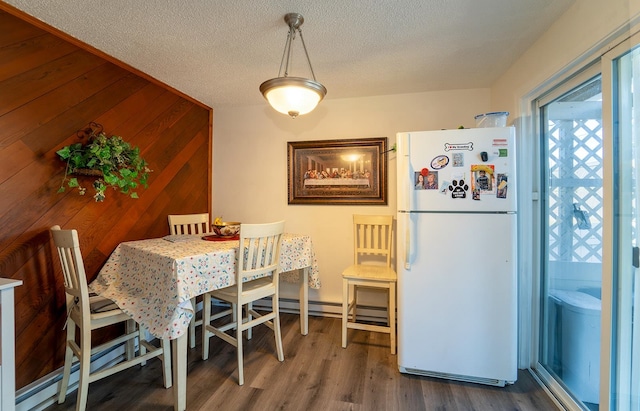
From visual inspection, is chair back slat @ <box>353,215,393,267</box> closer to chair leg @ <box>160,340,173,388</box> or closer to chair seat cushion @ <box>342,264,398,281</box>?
chair seat cushion @ <box>342,264,398,281</box>

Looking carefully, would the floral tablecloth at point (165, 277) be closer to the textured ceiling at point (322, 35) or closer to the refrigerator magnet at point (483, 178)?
the textured ceiling at point (322, 35)

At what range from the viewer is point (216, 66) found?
7.32 ft

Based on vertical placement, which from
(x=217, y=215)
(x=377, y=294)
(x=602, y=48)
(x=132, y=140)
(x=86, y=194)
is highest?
(x=602, y=48)

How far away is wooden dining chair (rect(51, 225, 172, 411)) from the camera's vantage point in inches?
58.8

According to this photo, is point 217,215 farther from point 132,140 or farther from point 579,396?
point 579,396

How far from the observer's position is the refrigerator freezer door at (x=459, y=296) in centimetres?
176

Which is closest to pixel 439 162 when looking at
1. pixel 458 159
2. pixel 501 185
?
pixel 458 159

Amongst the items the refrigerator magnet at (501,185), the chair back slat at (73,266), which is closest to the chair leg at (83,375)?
the chair back slat at (73,266)

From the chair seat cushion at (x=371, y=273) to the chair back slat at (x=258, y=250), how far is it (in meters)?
0.65

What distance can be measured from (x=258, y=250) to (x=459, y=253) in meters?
1.34

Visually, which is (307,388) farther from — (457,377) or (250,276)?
(457,377)

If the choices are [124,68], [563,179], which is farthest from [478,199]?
[124,68]

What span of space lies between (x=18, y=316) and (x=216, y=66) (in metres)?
2.06

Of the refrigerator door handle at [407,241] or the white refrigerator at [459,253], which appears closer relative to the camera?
the white refrigerator at [459,253]
